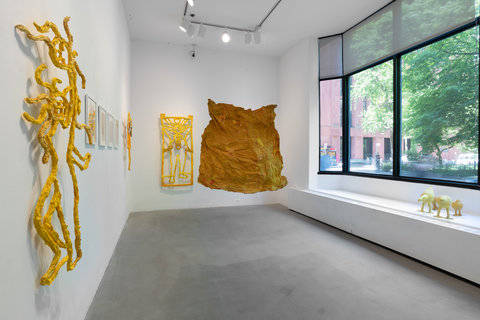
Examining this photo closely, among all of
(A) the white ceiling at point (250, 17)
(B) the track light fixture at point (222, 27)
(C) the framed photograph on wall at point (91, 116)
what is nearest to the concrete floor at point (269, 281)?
(C) the framed photograph on wall at point (91, 116)

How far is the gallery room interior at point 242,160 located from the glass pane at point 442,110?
0.06 ft

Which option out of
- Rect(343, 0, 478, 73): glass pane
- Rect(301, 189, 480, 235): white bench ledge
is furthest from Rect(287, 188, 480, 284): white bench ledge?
Rect(343, 0, 478, 73): glass pane

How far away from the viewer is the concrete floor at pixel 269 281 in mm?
1857

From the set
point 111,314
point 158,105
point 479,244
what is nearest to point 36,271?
point 111,314

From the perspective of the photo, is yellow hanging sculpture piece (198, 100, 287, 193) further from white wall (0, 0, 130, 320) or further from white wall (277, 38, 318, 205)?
white wall (277, 38, 318, 205)

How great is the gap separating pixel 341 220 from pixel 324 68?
8.80ft

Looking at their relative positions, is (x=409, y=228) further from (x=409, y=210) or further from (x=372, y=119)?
(x=372, y=119)

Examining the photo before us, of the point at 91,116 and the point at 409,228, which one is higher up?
the point at 91,116

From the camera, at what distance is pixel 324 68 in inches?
188

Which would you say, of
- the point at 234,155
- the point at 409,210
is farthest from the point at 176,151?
the point at 409,210

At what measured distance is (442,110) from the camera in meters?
3.21

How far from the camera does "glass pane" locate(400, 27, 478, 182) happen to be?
9.51 ft

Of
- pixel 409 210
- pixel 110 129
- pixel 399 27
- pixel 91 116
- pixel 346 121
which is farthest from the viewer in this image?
pixel 346 121

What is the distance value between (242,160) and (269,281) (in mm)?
1059
